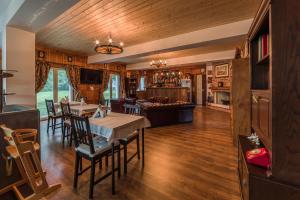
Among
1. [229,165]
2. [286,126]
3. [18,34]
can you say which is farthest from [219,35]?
[18,34]

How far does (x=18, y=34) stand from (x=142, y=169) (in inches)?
143

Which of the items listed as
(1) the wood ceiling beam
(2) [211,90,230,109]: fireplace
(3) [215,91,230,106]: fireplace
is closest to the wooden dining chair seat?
(1) the wood ceiling beam

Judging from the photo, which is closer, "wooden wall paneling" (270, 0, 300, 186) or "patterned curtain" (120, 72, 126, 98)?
"wooden wall paneling" (270, 0, 300, 186)

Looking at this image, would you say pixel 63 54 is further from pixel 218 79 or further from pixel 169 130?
pixel 218 79

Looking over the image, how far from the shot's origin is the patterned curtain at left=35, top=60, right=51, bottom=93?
6.11 metres

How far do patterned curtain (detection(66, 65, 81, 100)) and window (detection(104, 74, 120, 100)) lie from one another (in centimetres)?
197

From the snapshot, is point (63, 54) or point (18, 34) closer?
point (18, 34)

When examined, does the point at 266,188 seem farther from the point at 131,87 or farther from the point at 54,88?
the point at 131,87

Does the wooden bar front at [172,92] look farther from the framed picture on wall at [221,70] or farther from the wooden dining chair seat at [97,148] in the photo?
the wooden dining chair seat at [97,148]

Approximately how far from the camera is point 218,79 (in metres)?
9.57

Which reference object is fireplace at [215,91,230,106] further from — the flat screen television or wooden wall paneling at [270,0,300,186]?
wooden wall paneling at [270,0,300,186]

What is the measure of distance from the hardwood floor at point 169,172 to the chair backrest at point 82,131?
1.99 feet

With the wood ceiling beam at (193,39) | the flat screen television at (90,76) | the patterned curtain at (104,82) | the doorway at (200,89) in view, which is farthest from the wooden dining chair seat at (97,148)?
the doorway at (200,89)

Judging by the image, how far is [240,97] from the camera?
3.47m
